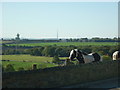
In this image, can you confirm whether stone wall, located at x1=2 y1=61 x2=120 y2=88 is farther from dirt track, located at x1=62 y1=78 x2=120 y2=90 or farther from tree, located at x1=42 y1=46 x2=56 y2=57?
tree, located at x1=42 y1=46 x2=56 y2=57

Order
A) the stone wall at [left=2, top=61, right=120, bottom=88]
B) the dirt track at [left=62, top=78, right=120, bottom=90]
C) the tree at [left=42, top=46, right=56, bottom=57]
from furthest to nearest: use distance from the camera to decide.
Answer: the tree at [left=42, top=46, right=56, bottom=57] → the dirt track at [left=62, top=78, right=120, bottom=90] → the stone wall at [left=2, top=61, right=120, bottom=88]

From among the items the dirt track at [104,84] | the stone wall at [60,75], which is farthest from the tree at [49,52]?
the dirt track at [104,84]

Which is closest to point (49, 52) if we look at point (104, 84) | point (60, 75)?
point (104, 84)

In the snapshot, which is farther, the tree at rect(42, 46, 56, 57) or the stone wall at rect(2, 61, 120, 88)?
the tree at rect(42, 46, 56, 57)

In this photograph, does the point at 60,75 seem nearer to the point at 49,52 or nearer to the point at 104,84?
the point at 104,84

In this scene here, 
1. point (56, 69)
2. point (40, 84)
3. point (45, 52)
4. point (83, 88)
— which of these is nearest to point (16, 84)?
point (40, 84)

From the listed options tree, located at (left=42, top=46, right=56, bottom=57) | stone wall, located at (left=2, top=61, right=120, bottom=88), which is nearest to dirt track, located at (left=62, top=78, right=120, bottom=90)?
stone wall, located at (left=2, top=61, right=120, bottom=88)

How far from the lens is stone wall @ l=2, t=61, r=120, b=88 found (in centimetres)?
1382

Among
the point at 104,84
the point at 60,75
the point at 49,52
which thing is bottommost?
the point at 49,52

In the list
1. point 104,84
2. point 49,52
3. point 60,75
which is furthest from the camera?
point 49,52

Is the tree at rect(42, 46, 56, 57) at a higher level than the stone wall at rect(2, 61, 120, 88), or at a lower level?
lower

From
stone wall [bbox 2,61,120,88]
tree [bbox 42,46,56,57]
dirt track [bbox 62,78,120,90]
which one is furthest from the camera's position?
tree [bbox 42,46,56,57]

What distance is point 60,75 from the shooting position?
1608 cm

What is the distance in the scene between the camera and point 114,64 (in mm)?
20344
